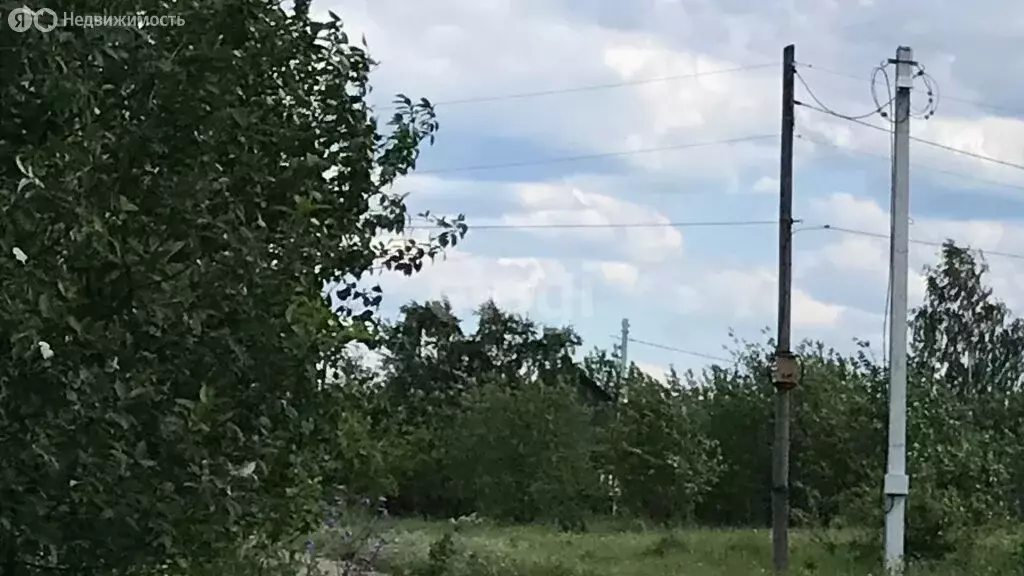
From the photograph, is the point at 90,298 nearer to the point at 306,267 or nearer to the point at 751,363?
the point at 306,267

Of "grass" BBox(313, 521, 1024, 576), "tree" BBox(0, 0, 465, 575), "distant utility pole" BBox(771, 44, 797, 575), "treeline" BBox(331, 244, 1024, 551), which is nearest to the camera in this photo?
"tree" BBox(0, 0, 465, 575)

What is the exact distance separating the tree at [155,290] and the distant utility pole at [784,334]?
14.6 meters

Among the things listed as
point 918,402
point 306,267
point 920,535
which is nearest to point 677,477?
point 918,402

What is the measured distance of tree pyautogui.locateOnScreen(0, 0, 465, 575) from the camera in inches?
137

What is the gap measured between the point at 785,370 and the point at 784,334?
622 millimetres

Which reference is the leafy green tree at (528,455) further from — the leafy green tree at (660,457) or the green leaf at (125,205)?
the green leaf at (125,205)

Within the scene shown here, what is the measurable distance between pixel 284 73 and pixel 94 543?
1677 mm

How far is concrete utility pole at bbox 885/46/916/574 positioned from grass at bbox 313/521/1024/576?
2.67 feet

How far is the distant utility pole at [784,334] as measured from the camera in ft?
60.5

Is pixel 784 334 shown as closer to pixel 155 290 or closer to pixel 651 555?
pixel 651 555

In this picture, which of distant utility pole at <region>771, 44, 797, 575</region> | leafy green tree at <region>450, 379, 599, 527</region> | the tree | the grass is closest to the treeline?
leafy green tree at <region>450, 379, 599, 527</region>

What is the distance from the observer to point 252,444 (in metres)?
4.12

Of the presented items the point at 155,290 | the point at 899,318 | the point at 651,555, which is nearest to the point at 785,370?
the point at 899,318

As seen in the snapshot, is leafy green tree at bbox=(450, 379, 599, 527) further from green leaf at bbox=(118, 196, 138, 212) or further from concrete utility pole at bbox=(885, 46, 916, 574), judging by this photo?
green leaf at bbox=(118, 196, 138, 212)
